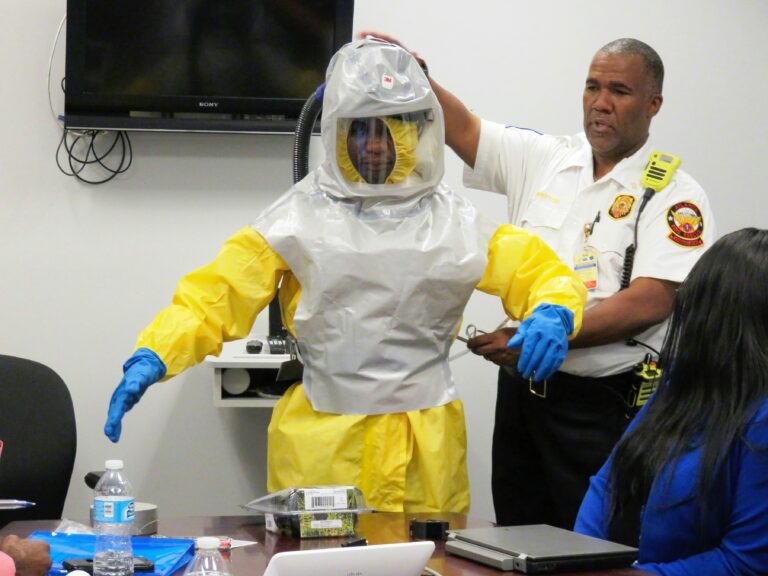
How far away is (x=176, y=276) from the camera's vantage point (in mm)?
3211

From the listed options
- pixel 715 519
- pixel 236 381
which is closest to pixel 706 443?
pixel 715 519

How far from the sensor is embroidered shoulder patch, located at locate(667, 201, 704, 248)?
8.09 feet

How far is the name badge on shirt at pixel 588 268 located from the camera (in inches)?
97.9

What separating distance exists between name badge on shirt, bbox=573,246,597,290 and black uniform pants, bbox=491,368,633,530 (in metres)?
0.23

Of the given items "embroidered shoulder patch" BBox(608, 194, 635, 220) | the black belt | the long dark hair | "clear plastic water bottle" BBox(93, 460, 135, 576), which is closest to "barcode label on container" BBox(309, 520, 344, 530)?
"clear plastic water bottle" BBox(93, 460, 135, 576)

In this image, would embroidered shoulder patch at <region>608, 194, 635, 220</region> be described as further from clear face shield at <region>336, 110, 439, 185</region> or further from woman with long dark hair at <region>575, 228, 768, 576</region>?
woman with long dark hair at <region>575, 228, 768, 576</region>

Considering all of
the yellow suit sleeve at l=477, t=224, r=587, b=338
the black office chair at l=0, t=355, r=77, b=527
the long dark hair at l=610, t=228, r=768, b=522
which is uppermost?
the yellow suit sleeve at l=477, t=224, r=587, b=338

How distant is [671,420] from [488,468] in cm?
186

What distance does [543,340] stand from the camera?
77.6 inches

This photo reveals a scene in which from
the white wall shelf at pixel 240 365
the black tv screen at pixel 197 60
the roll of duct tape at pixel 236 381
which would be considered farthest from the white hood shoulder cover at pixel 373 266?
the black tv screen at pixel 197 60

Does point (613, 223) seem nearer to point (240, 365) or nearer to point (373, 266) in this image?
point (373, 266)

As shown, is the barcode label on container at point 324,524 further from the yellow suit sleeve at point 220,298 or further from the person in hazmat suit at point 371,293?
the yellow suit sleeve at point 220,298

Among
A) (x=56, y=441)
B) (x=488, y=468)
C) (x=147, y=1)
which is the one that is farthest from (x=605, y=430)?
(x=147, y=1)

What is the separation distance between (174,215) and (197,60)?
0.48 meters
